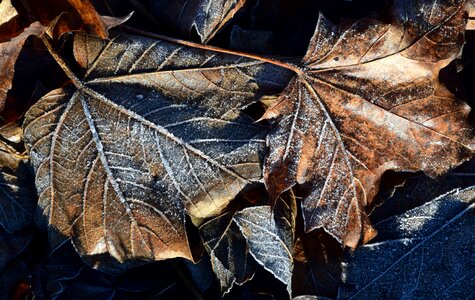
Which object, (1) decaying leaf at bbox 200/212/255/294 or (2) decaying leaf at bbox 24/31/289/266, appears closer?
(2) decaying leaf at bbox 24/31/289/266

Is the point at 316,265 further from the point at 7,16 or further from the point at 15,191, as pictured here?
the point at 7,16

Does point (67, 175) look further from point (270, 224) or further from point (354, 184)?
point (354, 184)

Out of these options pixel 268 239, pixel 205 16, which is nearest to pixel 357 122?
pixel 268 239

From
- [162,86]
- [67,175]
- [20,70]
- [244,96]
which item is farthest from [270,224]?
[20,70]

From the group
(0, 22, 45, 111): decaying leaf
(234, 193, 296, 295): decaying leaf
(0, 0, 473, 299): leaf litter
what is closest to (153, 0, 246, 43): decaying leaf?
(0, 0, 473, 299): leaf litter

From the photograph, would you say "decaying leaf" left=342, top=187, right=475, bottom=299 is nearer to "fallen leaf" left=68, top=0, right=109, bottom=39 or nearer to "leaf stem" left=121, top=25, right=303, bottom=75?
"leaf stem" left=121, top=25, right=303, bottom=75

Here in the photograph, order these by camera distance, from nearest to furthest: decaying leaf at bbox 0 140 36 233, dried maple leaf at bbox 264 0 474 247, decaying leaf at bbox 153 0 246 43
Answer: dried maple leaf at bbox 264 0 474 247 → decaying leaf at bbox 153 0 246 43 → decaying leaf at bbox 0 140 36 233
